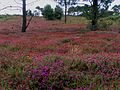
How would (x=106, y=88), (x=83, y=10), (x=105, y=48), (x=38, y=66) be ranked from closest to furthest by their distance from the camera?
(x=106, y=88) < (x=38, y=66) < (x=105, y=48) < (x=83, y=10)

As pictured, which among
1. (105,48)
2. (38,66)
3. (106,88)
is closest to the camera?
(106,88)

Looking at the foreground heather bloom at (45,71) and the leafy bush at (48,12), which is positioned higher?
the leafy bush at (48,12)

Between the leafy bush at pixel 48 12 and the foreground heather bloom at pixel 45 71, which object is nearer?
the foreground heather bloom at pixel 45 71

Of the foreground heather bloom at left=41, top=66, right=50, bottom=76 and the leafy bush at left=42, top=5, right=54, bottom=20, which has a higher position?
the leafy bush at left=42, top=5, right=54, bottom=20

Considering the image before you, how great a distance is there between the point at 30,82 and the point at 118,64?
11.8 ft

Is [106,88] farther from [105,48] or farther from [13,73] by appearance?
[105,48]

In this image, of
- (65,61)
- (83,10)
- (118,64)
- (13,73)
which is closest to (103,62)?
(118,64)

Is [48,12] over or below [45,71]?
over

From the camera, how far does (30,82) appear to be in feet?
28.6

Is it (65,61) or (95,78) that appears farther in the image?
(65,61)

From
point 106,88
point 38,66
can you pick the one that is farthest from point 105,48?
point 106,88

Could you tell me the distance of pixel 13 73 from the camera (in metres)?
9.78

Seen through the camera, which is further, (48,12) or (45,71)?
(48,12)

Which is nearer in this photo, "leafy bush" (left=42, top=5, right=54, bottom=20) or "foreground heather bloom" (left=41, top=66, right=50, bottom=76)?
"foreground heather bloom" (left=41, top=66, right=50, bottom=76)
